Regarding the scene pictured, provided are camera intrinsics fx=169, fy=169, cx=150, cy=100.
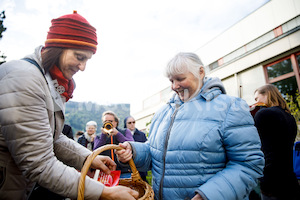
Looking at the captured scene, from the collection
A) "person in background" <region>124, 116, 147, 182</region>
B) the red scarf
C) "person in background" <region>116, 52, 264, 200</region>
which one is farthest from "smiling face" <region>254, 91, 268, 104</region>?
"person in background" <region>124, 116, 147, 182</region>

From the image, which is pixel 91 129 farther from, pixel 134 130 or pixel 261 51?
pixel 261 51

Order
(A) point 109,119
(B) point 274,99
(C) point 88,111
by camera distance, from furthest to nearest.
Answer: (C) point 88,111 → (A) point 109,119 → (B) point 274,99

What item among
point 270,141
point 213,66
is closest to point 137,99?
point 213,66

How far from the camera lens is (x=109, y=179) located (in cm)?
129

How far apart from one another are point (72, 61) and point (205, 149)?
1125 millimetres

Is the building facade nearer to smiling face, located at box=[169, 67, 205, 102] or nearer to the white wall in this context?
the white wall

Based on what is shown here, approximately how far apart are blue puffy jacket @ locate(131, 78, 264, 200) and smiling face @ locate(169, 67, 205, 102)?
0.12 meters

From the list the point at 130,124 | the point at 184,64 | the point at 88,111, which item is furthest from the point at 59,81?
the point at 130,124

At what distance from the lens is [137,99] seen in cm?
2706

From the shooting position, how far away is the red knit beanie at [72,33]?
1.18 meters

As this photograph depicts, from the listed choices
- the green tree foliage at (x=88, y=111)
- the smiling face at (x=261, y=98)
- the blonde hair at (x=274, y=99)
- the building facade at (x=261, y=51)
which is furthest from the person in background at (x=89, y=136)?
the building facade at (x=261, y=51)

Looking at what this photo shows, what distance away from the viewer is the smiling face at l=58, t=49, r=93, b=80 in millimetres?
1187

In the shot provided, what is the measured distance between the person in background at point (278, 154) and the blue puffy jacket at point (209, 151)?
38.6 inches

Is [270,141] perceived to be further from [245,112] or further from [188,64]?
[188,64]
